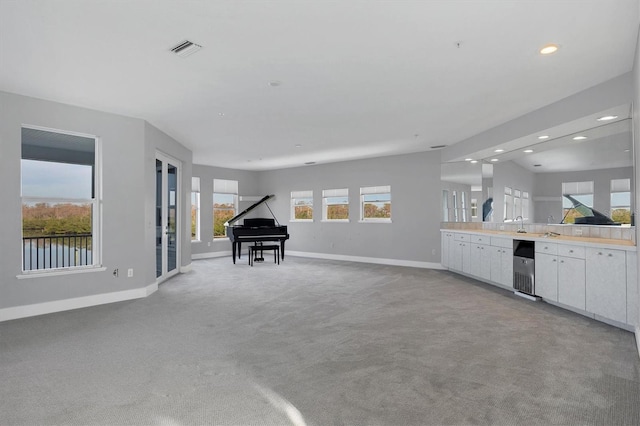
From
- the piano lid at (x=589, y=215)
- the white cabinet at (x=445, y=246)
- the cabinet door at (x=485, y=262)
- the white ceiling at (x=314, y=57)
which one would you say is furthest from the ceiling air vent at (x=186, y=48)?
the white cabinet at (x=445, y=246)

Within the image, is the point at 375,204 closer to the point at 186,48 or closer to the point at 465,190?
the point at 465,190

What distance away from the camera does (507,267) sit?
5270 mm

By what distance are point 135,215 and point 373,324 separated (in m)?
3.76

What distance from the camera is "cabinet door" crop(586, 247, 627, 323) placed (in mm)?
3467

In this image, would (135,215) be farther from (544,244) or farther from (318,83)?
(544,244)

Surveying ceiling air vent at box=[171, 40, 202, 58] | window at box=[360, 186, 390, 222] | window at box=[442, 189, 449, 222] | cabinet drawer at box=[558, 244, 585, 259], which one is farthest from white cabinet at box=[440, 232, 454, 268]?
ceiling air vent at box=[171, 40, 202, 58]

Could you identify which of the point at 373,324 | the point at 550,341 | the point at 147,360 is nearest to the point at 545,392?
the point at 550,341

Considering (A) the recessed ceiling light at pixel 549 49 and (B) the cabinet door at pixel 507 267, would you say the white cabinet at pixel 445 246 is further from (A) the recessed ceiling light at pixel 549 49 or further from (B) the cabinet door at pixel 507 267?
(A) the recessed ceiling light at pixel 549 49

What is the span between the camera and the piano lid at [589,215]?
14.2 feet

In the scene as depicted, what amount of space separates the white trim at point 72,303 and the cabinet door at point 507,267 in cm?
549

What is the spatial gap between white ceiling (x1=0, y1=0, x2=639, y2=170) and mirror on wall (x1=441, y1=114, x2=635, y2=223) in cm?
76

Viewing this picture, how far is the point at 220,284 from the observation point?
593 centimetres

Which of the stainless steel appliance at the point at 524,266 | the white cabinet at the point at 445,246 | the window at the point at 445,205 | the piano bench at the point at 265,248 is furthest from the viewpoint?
the piano bench at the point at 265,248

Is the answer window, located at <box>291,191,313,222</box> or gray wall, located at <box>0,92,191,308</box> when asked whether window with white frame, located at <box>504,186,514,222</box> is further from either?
gray wall, located at <box>0,92,191,308</box>
